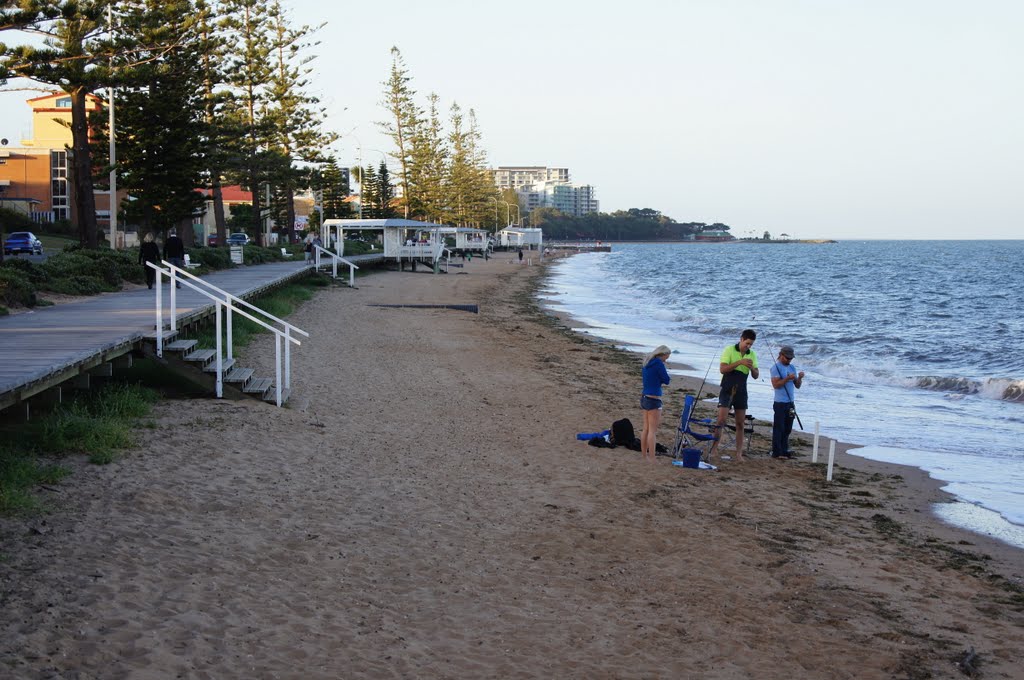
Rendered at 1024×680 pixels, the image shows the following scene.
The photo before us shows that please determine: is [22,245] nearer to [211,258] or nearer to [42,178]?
[211,258]

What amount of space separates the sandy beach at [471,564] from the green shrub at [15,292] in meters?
5.67

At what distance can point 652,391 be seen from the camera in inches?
364

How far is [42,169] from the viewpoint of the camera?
5891 centimetres

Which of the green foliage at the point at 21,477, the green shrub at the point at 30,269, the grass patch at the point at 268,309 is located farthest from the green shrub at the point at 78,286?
the green foliage at the point at 21,477

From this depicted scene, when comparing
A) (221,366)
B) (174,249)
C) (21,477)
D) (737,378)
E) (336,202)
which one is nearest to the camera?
(21,477)

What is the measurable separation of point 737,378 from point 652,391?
1016 mm

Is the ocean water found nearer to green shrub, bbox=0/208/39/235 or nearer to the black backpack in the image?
the black backpack

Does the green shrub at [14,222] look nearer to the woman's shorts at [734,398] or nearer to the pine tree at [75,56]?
the pine tree at [75,56]

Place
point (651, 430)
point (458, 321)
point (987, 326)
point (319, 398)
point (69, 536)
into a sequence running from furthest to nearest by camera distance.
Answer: point (987, 326)
point (458, 321)
point (319, 398)
point (651, 430)
point (69, 536)

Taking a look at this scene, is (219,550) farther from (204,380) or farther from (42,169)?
(42,169)

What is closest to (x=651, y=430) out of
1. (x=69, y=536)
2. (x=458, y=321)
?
(x=69, y=536)

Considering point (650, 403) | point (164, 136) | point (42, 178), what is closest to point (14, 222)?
point (164, 136)

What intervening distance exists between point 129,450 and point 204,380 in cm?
233

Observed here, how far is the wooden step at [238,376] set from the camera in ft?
33.2
